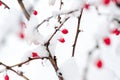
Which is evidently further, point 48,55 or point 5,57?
point 5,57

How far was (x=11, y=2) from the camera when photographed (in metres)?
2.90

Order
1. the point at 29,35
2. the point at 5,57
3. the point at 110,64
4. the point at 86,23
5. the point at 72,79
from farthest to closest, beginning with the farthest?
the point at 5,57
the point at 86,23
the point at 110,64
the point at 72,79
the point at 29,35

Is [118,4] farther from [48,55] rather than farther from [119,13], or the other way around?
[48,55]

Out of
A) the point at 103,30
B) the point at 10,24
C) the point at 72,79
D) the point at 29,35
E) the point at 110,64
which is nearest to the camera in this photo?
the point at 103,30

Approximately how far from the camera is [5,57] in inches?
109

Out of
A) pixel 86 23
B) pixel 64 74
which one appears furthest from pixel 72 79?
pixel 86 23

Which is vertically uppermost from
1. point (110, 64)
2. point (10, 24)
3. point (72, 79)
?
point (110, 64)

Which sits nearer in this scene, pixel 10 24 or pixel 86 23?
pixel 10 24

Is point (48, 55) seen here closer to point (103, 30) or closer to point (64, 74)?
point (64, 74)

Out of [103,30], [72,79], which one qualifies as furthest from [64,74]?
[103,30]

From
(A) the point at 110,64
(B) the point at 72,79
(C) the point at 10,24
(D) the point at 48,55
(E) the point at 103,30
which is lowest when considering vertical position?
(E) the point at 103,30

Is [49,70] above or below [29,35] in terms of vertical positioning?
above

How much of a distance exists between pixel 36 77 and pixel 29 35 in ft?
4.38

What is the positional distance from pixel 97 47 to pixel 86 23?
5.81 ft
